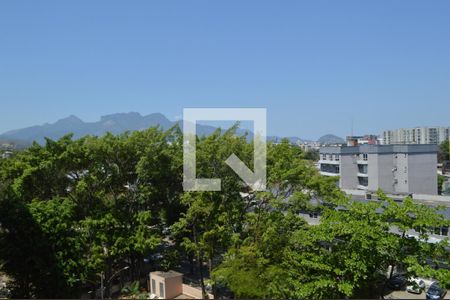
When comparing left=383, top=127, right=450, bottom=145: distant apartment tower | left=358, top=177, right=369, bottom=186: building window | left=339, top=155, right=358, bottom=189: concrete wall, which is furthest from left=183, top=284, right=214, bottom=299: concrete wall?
left=383, top=127, right=450, bottom=145: distant apartment tower

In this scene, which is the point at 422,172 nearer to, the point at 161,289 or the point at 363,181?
the point at 363,181

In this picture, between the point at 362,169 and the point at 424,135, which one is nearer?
the point at 362,169

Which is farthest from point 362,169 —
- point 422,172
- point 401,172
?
point 422,172

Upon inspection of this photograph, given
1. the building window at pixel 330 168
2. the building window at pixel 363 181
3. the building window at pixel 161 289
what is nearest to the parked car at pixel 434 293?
the building window at pixel 161 289

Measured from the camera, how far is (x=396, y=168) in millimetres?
29734

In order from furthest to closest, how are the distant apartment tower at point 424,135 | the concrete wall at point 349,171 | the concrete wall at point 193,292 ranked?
the distant apartment tower at point 424,135, the concrete wall at point 349,171, the concrete wall at point 193,292

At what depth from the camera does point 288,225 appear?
10.2 metres

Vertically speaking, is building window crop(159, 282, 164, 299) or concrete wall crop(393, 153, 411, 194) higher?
concrete wall crop(393, 153, 411, 194)

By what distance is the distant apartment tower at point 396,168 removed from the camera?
95.2ft

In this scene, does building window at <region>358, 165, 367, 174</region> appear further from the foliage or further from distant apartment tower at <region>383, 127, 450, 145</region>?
distant apartment tower at <region>383, 127, 450, 145</region>

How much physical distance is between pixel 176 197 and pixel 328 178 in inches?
215

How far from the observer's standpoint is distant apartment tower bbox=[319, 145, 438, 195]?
29.0 meters

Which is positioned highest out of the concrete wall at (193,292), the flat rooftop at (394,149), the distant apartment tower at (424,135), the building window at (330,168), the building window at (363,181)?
the distant apartment tower at (424,135)

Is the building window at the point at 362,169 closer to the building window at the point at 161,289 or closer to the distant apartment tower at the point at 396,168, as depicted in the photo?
the distant apartment tower at the point at 396,168
